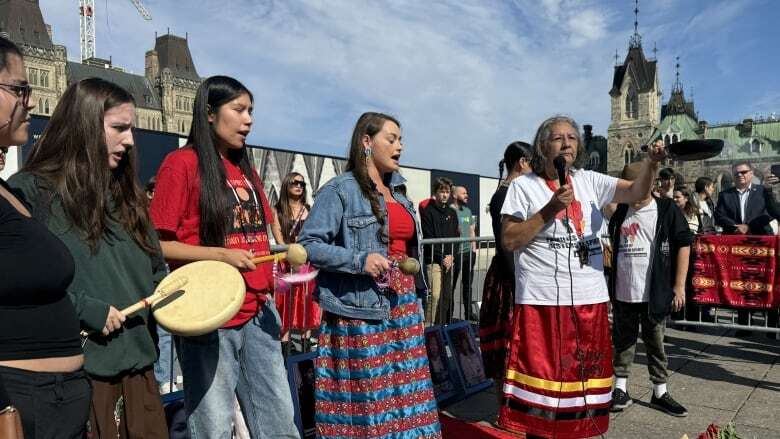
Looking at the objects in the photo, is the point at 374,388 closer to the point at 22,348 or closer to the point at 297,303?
the point at 22,348

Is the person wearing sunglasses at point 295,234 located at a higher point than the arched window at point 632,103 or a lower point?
lower

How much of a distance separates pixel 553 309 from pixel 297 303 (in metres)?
3.42

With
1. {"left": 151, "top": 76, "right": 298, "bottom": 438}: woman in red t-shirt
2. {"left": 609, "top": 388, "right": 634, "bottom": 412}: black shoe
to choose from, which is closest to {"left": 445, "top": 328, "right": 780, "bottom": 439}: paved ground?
{"left": 609, "top": 388, "right": 634, "bottom": 412}: black shoe

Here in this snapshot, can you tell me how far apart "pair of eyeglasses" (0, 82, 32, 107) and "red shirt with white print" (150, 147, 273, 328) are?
0.70 m

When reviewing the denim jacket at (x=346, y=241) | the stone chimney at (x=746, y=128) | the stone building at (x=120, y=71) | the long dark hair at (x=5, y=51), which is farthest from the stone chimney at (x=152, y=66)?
the long dark hair at (x=5, y=51)

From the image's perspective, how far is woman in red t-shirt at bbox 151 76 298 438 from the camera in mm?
2363

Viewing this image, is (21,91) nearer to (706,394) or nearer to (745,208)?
(706,394)

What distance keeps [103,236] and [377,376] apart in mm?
1457

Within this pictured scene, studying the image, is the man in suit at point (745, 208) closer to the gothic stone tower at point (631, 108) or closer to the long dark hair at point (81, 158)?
the long dark hair at point (81, 158)

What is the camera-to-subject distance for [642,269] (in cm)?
462

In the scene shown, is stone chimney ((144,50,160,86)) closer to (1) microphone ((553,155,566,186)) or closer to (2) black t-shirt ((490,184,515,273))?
(2) black t-shirt ((490,184,515,273))

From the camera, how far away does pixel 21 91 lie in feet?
5.52

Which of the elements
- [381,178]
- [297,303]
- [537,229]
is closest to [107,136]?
[381,178]

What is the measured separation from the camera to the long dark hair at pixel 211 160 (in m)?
2.40
